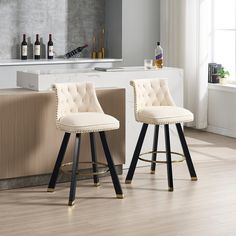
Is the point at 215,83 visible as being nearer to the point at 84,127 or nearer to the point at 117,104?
the point at 117,104

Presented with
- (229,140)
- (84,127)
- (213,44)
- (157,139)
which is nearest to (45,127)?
(84,127)

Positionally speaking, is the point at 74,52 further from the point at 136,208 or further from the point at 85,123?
the point at 136,208

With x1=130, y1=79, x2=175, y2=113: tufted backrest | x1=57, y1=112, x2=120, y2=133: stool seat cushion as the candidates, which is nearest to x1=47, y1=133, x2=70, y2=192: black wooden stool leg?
x1=57, y1=112, x2=120, y2=133: stool seat cushion

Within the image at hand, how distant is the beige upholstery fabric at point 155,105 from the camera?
5.37m

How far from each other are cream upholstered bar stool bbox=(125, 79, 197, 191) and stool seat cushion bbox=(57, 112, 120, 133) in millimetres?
428

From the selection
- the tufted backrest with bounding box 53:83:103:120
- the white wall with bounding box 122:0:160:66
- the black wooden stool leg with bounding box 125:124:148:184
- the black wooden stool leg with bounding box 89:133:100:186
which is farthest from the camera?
the white wall with bounding box 122:0:160:66

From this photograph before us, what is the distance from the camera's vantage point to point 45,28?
327 inches

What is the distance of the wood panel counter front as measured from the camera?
5.30 meters

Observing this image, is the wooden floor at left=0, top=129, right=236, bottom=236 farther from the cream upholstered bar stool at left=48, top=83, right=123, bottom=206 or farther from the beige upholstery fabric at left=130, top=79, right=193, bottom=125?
the beige upholstery fabric at left=130, top=79, right=193, bottom=125

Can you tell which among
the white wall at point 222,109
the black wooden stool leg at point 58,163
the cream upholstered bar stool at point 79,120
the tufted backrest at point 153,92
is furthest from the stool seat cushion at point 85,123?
the white wall at point 222,109

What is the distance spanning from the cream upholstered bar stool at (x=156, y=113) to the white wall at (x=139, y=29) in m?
2.60

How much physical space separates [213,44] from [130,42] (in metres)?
1.03

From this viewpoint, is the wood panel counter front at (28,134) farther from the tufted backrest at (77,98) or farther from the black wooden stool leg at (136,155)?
the black wooden stool leg at (136,155)

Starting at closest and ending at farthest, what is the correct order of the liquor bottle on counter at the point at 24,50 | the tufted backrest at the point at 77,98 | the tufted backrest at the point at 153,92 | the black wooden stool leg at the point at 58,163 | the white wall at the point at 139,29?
the black wooden stool leg at the point at 58,163, the tufted backrest at the point at 77,98, the tufted backrest at the point at 153,92, the liquor bottle on counter at the point at 24,50, the white wall at the point at 139,29
